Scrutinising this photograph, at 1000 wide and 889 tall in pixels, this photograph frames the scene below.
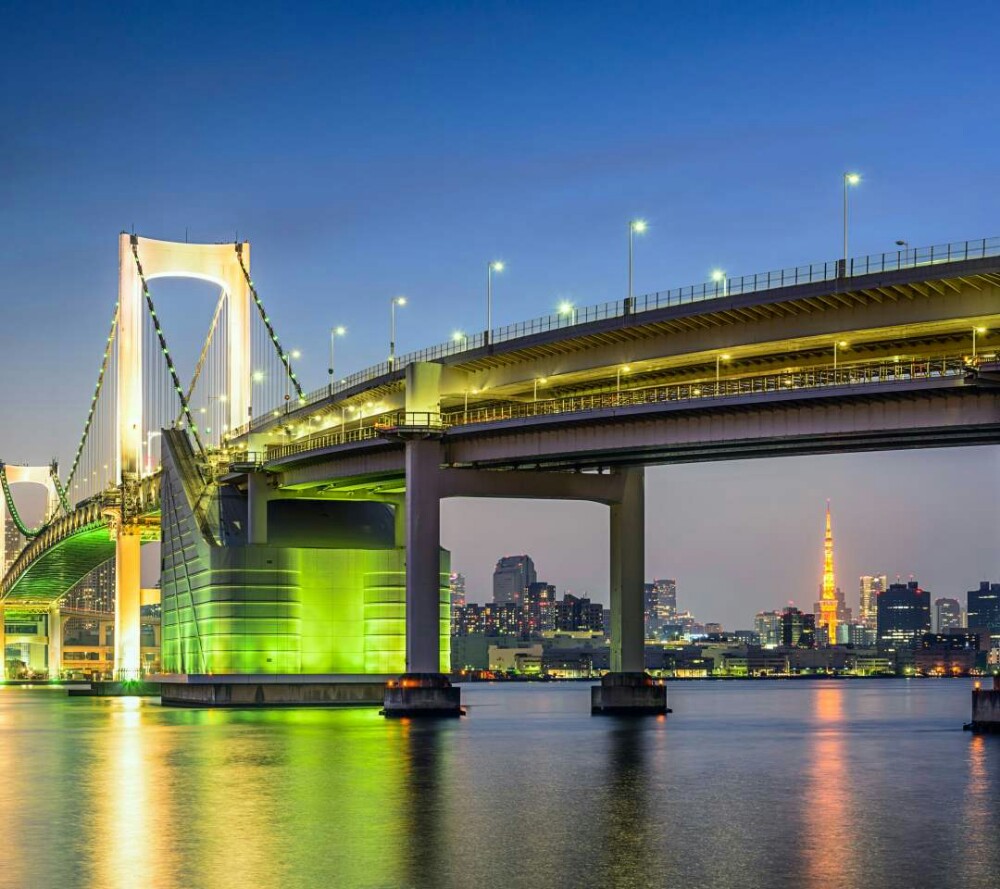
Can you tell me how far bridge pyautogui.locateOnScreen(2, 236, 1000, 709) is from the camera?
6212 cm

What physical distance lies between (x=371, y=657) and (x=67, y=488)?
2871 inches

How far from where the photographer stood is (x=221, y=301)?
440ft

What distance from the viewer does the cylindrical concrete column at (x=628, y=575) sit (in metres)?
87.4

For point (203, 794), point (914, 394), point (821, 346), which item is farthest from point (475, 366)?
point (203, 794)

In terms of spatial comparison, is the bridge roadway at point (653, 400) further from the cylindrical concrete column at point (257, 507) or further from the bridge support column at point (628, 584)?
the cylindrical concrete column at point (257, 507)

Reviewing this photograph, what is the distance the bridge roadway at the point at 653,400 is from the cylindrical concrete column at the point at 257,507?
7453mm

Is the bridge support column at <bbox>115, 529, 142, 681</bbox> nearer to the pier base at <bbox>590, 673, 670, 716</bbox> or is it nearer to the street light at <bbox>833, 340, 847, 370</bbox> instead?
the pier base at <bbox>590, 673, 670, 716</bbox>

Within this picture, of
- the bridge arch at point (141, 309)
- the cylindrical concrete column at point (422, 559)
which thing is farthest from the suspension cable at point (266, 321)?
the cylindrical concrete column at point (422, 559)

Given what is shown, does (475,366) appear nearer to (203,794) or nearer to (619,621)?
(619,621)

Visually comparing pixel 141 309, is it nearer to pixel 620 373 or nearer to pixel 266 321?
pixel 266 321

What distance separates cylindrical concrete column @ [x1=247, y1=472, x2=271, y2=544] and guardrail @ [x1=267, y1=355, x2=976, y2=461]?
9457mm

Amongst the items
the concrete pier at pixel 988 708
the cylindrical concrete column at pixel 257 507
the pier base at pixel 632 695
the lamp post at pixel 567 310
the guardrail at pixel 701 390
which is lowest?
the pier base at pixel 632 695

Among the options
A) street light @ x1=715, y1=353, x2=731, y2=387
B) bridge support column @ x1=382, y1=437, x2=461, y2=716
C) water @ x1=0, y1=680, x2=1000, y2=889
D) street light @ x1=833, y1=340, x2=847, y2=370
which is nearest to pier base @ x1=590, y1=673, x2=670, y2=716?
bridge support column @ x1=382, y1=437, x2=461, y2=716

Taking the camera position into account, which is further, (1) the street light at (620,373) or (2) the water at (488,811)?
(1) the street light at (620,373)
